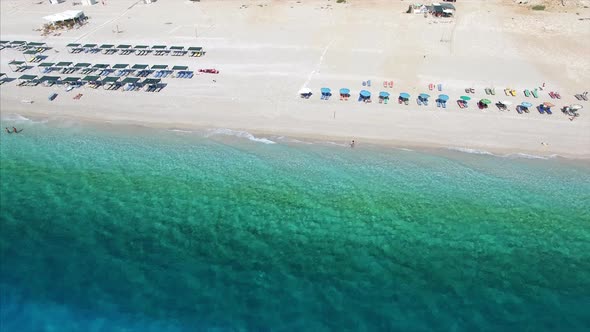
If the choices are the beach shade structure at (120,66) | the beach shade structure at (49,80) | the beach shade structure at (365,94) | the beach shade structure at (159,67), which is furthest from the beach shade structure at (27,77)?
the beach shade structure at (365,94)

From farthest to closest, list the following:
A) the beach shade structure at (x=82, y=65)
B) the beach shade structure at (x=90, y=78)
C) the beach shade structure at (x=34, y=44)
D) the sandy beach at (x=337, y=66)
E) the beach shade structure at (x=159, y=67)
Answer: the beach shade structure at (x=34, y=44) → the beach shade structure at (x=82, y=65) → the beach shade structure at (x=159, y=67) → the beach shade structure at (x=90, y=78) → the sandy beach at (x=337, y=66)

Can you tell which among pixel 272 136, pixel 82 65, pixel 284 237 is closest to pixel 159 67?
pixel 82 65

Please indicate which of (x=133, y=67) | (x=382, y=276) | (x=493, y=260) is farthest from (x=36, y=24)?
(x=493, y=260)

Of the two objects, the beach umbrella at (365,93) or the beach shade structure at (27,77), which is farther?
the beach shade structure at (27,77)

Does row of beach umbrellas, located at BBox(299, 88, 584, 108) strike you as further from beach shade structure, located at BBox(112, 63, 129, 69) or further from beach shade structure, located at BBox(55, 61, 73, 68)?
beach shade structure, located at BBox(55, 61, 73, 68)

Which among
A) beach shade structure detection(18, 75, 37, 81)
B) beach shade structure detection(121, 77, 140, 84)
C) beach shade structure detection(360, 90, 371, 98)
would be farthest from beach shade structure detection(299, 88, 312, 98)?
beach shade structure detection(18, 75, 37, 81)

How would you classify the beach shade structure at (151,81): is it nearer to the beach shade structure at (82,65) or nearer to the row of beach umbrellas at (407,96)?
the beach shade structure at (82,65)
